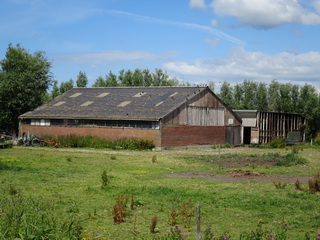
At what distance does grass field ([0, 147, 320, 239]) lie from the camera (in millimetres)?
12000

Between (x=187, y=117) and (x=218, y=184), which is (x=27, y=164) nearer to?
(x=218, y=184)

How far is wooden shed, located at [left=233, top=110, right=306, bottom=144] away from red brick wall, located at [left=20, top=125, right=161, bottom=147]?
15926 mm

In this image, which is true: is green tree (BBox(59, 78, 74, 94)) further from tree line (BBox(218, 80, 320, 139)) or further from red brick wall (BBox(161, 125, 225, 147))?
red brick wall (BBox(161, 125, 225, 147))

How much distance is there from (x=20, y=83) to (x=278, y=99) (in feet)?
148

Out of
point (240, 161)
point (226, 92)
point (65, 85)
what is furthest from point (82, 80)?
point (240, 161)

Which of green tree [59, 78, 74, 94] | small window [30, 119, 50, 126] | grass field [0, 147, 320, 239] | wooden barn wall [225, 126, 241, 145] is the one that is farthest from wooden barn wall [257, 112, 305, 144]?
green tree [59, 78, 74, 94]

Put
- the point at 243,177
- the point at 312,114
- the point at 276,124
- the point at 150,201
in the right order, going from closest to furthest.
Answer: the point at 150,201
the point at 243,177
the point at 276,124
the point at 312,114

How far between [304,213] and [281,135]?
48.6 meters

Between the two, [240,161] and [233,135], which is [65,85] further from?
[240,161]

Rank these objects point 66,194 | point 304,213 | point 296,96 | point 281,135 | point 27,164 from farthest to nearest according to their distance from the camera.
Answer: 1. point 296,96
2. point 281,135
3. point 27,164
4. point 66,194
5. point 304,213

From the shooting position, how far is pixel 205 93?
50.8m

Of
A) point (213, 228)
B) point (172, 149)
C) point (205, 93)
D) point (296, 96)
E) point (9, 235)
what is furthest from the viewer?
point (296, 96)

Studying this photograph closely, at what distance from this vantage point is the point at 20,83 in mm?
54594

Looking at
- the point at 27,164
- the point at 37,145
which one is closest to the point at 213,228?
the point at 27,164
